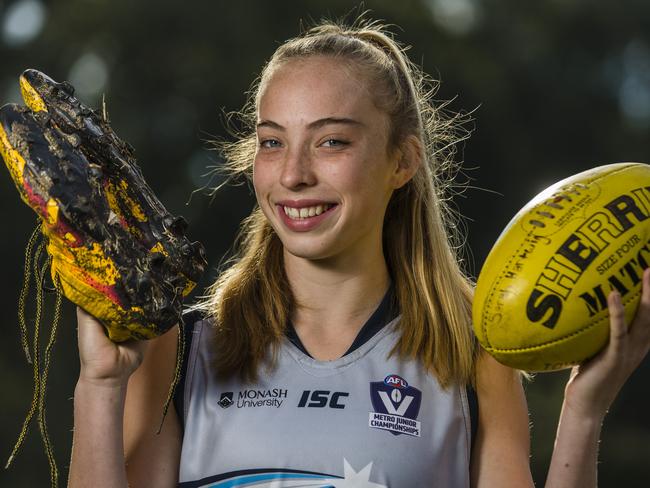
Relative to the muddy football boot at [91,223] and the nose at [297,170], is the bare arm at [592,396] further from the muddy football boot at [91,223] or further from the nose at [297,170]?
the muddy football boot at [91,223]

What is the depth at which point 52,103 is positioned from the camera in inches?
115

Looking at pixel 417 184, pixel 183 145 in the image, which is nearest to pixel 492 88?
pixel 183 145

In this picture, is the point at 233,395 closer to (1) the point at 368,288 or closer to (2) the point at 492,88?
(1) the point at 368,288

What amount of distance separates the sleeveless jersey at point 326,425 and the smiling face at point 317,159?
0.32 meters

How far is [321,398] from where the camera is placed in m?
3.22

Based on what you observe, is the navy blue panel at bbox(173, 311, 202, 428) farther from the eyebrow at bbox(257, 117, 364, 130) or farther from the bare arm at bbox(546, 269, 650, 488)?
the bare arm at bbox(546, 269, 650, 488)

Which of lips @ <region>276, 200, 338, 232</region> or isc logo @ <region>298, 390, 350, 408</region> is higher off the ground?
lips @ <region>276, 200, 338, 232</region>

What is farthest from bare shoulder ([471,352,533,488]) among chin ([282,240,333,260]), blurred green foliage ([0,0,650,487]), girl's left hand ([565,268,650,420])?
blurred green foliage ([0,0,650,487])

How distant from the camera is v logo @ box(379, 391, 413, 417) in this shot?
3.22 metres

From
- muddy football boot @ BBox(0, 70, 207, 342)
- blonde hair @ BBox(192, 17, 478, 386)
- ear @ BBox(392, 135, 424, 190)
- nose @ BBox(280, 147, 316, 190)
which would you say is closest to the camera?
muddy football boot @ BBox(0, 70, 207, 342)

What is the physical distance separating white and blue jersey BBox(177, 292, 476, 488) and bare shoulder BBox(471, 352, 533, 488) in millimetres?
54

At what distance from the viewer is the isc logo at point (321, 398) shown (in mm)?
3209

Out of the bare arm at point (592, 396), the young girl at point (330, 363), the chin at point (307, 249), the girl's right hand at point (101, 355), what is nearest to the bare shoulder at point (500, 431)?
the young girl at point (330, 363)

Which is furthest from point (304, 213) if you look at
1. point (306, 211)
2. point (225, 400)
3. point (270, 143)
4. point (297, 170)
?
point (225, 400)
